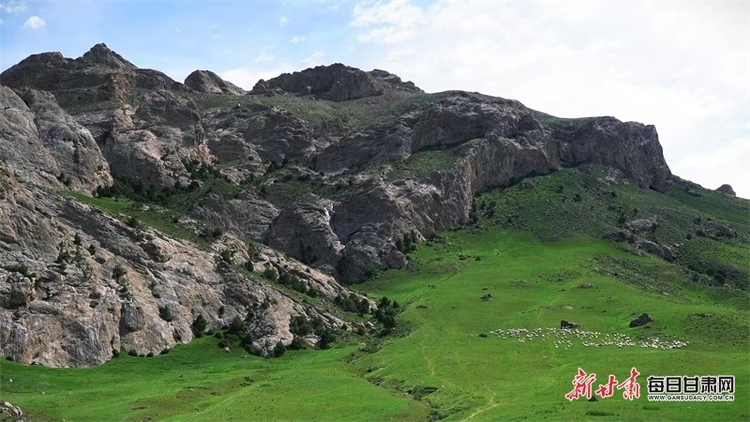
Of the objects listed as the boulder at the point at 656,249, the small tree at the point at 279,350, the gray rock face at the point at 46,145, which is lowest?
the small tree at the point at 279,350

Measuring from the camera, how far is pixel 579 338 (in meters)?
88.2

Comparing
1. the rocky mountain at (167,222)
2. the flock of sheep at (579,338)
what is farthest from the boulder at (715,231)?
the flock of sheep at (579,338)

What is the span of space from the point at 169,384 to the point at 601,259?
10190 centimetres

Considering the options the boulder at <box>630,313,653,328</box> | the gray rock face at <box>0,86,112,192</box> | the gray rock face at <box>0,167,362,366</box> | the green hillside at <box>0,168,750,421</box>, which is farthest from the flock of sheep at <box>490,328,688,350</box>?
the gray rock face at <box>0,86,112,192</box>

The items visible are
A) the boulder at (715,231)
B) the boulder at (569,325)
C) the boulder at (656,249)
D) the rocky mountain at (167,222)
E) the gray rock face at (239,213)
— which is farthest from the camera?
the boulder at (715,231)

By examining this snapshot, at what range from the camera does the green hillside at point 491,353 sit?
56.9 m

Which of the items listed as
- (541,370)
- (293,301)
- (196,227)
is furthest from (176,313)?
(541,370)

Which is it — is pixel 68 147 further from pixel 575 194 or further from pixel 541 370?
pixel 575 194

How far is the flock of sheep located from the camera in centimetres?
8281

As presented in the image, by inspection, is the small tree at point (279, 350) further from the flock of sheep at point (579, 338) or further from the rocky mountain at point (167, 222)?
the flock of sheep at point (579, 338)

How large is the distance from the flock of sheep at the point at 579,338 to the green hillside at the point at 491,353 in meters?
0.25

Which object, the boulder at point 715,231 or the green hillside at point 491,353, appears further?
the boulder at point 715,231

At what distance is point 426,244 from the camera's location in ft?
552

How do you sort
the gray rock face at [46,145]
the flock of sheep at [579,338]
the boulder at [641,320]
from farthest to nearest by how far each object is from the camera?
1. the gray rock face at [46,145]
2. the boulder at [641,320]
3. the flock of sheep at [579,338]
